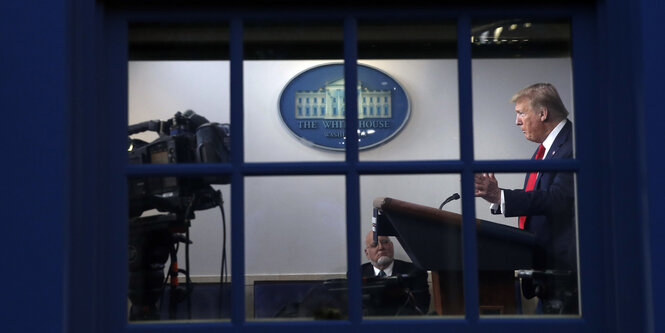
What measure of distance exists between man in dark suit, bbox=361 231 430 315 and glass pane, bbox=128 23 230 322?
42cm

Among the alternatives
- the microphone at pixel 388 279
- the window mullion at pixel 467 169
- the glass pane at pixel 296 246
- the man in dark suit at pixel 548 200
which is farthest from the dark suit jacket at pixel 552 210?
the glass pane at pixel 296 246

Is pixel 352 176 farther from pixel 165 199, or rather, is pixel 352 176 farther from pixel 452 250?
pixel 165 199

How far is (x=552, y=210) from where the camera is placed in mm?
2703

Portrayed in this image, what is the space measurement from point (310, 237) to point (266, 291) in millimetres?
208

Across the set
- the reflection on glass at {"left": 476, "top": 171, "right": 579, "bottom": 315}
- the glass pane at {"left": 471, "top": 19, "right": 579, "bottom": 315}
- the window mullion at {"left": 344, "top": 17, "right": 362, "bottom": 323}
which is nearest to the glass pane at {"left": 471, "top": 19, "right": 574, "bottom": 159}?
the glass pane at {"left": 471, "top": 19, "right": 579, "bottom": 315}

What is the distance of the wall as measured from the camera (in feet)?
8.82

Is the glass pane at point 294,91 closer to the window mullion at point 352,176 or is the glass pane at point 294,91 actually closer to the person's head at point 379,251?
the window mullion at point 352,176

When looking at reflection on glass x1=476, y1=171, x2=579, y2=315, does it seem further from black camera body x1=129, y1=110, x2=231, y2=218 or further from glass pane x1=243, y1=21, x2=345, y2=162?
black camera body x1=129, y1=110, x2=231, y2=218

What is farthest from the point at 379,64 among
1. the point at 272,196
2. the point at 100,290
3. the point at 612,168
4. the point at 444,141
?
the point at 100,290

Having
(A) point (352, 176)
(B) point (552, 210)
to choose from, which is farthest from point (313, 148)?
(B) point (552, 210)

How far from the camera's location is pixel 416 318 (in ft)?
8.71

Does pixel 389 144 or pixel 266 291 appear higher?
pixel 389 144

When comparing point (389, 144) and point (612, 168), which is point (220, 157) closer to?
point (389, 144)

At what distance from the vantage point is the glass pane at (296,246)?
2680 millimetres
